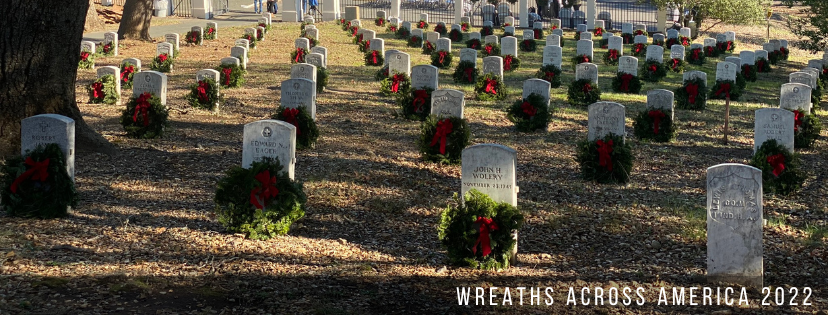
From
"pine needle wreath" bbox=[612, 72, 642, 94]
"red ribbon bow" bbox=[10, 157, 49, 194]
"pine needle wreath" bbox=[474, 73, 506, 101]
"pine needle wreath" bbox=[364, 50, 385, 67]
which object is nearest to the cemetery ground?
"red ribbon bow" bbox=[10, 157, 49, 194]

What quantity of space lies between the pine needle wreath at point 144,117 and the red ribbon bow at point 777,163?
8635 millimetres

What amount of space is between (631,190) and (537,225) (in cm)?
222

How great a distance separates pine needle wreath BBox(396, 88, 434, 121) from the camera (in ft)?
51.8

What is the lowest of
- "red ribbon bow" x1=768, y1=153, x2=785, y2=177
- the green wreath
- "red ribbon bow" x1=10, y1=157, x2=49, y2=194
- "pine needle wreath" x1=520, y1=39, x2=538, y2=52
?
"red ribbon bow" x1=768, y1=153, x2=785, y2=177

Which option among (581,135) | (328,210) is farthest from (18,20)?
(581,135)

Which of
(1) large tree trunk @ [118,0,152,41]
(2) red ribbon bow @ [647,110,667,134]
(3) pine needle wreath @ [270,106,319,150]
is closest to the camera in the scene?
(3) pine needle wreath @ [270,106,319,150]

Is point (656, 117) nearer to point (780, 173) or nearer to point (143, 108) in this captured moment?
point (780, 173)

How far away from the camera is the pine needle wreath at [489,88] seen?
61.3 feet

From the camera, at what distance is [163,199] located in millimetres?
10172

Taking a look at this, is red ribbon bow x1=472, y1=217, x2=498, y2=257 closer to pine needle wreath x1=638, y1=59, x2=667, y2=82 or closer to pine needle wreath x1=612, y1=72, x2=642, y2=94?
pine needle wreath x1=612, y1=72, x2=642, y2=94

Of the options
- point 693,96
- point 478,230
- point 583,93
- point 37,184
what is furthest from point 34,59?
point 693,96

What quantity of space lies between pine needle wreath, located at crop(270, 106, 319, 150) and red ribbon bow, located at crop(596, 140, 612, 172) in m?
4.17

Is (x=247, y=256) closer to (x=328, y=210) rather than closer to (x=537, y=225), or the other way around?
(x=328, y=210)

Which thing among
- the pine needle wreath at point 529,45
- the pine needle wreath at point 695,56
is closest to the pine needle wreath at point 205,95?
the pine needle wreath at point 529,45
